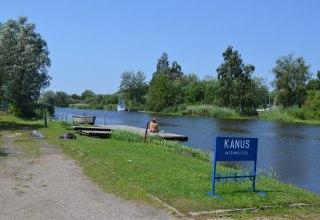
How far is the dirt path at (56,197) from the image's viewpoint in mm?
7934

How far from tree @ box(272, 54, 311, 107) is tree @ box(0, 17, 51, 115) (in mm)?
74143

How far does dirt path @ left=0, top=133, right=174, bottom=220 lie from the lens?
7934mm

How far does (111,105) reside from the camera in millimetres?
148875

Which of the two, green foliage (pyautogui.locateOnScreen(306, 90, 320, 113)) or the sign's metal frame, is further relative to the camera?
green foliage (pyautogui.locateOnScreen(306, 90, 320, 113))

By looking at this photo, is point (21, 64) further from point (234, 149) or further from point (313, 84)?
point (313, 84)

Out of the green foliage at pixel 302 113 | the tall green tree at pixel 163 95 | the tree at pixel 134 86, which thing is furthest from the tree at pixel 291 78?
the tree at pixel 134 86

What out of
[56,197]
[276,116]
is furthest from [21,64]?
[276,116]

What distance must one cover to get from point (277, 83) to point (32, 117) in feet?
252

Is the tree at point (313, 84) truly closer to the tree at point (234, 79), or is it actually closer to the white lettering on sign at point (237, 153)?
the tree at point (234, 79)

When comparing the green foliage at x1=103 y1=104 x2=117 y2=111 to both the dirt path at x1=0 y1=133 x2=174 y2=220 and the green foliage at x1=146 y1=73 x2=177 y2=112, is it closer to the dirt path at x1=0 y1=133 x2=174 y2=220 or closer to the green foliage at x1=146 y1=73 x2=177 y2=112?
the green foliage at x1=146 y1=73 x2=177 y2=112

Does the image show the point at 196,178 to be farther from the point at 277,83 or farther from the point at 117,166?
the point at 277,83

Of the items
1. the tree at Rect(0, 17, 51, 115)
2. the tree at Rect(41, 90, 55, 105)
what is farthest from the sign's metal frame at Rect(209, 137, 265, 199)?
the tree at Rect(41, 90, 55, 105)

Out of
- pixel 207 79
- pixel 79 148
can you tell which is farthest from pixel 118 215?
pixel 207 79

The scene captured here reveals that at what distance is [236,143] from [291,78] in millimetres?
100558
